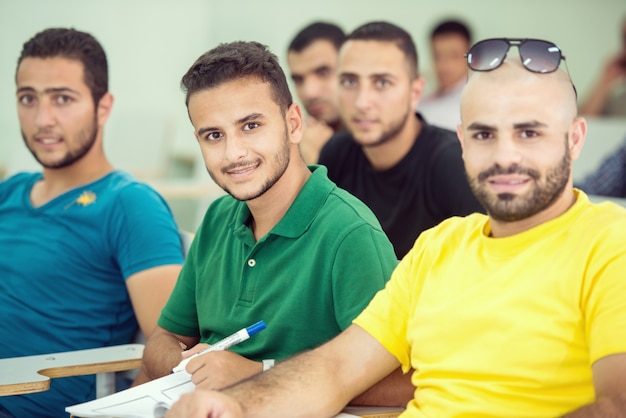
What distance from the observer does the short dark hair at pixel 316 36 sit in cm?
378

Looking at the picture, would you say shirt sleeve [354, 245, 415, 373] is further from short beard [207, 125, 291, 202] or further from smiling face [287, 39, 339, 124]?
smiling face [287, 39, 339, 124]

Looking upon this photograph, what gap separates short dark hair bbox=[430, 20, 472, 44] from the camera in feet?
18.9

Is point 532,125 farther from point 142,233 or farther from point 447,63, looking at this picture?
point 447,63

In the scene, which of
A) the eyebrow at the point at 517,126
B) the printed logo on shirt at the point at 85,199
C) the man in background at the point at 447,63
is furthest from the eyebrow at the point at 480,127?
the man in background at the point at 447,63

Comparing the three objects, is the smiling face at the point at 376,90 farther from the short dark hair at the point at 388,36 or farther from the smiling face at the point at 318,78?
the smiling face at the point at 318,78

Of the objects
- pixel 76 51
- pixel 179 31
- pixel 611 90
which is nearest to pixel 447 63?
pixel 611 90

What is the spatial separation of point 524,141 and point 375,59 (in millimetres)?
1626

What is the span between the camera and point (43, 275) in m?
2.21

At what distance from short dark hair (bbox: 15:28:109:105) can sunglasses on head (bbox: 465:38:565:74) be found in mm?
1312

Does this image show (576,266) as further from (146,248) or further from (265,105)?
(146,248)

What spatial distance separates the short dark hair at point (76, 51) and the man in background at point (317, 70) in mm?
1292

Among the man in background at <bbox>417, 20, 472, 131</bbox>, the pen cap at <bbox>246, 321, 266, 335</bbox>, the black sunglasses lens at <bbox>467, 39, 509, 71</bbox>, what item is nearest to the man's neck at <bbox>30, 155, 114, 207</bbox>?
the pen cap at <bbox>246, 321, 266, 335</bbox>

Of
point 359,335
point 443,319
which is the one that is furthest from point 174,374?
point 443,319

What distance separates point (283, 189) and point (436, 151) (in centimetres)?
108
